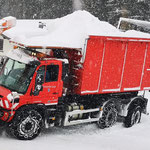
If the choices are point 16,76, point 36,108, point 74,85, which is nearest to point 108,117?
point 74,85

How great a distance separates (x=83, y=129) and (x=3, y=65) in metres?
3.57

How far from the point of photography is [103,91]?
34.6 feet

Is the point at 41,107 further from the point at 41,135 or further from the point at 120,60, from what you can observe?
the point at 120,60

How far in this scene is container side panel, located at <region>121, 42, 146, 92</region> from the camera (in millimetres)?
10914

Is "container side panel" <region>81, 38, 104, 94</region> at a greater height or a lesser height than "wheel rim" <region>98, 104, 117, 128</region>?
greater

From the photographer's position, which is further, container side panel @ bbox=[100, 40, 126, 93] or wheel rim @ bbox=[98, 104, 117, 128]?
wheel rim @ bbox=[98, 104, 117, 128]

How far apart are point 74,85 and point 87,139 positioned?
1.75m

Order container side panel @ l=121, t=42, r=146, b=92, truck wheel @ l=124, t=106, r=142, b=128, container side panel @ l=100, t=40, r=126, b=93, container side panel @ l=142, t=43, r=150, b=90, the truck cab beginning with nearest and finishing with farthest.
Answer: the truck cab
container side panel @ l=100, t=40, r=126, b=93
container side panel @ l=121, t=42, r=146, b=92
container side panel @ l=142, t=43, r=150, b=90
truck wheel @ l=124, t=106, r=142, b=128

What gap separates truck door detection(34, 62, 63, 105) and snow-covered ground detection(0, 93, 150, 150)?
46.6 inches

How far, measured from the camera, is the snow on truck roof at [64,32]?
9.13 meters

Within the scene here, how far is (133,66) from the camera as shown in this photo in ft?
36.6

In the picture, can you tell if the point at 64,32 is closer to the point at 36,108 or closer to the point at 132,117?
the point at 36,108

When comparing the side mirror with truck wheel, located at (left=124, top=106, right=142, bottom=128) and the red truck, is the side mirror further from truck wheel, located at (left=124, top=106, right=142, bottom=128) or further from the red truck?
truck wheel, located at (left=124, top=106, right=142, bottom=128)

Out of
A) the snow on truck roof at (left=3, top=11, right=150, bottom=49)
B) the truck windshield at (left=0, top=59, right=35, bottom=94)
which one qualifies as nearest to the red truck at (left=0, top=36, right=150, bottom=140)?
the truck windshield at (left=0, top=59, right=35, bottom=94)
